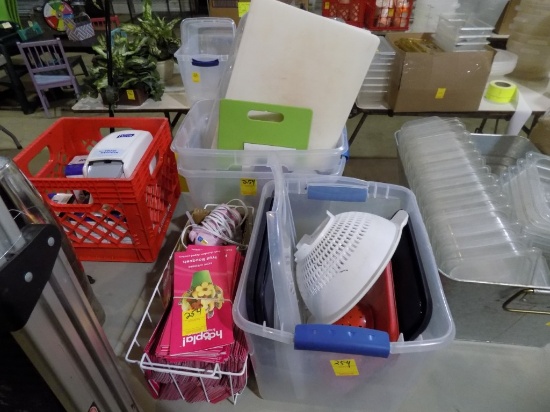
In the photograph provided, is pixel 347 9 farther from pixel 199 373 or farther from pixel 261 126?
pixel 199 373

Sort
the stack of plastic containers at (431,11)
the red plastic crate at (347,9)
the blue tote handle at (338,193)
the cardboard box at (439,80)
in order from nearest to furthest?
the blue tote handle at (338,193)
the cardboard box at (439,80)
the stack of plastic containers at (431,11)
the red plastic crate at (347,9)

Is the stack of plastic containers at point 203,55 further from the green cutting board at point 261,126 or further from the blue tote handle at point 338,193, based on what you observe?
the blue tote handle at point 338,193

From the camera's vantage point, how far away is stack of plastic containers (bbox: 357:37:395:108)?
1174 millimetres

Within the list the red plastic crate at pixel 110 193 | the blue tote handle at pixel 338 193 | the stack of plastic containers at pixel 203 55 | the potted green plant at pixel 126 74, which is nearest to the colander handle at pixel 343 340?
the blue tote handle at pixel 338 193

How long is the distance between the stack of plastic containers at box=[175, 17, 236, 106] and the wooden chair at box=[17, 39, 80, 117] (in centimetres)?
136

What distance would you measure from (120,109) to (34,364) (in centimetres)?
108

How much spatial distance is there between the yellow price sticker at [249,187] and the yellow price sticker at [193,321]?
32 cm

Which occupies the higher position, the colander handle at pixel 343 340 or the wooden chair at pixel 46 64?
the colander handle at pixel 343 340

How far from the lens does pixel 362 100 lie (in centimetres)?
128

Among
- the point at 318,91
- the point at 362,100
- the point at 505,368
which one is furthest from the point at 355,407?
the point at 362,100

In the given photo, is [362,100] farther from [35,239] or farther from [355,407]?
[35,239]

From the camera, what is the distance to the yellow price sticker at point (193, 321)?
638 millimetres

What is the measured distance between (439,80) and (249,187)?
2.35 ft

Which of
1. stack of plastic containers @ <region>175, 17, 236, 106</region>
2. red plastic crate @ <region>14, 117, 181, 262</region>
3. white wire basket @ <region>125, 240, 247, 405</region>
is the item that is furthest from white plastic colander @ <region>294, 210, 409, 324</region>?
stack of plastic containers @ <region>175, 17, 236, 106</region>
